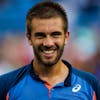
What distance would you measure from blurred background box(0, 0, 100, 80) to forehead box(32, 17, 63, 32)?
3563 mm

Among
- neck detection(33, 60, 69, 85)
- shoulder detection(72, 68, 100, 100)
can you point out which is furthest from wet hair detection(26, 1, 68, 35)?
shoulder detection(72, 68, 100, 100)

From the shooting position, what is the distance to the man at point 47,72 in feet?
9.72

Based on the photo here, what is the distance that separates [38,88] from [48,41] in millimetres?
373

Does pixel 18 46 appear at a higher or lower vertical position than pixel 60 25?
lower

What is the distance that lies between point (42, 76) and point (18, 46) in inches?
148

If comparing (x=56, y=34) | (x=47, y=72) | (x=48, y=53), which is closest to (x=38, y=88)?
(x=47, y=72)

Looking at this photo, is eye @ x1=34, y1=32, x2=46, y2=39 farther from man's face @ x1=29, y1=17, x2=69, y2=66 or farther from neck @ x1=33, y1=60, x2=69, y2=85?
neck @ x1=33, y1=60, x2=69, y2=85

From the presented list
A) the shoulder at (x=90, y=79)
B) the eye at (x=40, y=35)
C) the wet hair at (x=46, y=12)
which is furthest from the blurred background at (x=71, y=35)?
the eye at (x=40, y=35)

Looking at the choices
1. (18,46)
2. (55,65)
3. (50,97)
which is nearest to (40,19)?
(55,65)

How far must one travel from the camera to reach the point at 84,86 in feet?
10.3

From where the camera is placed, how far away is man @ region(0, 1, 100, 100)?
2.96 meters

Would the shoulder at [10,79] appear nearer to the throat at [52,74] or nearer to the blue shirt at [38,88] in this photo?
the blue shirt at [38,88]

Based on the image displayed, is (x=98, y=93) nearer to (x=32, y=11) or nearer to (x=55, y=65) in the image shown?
(x=55, y=65)

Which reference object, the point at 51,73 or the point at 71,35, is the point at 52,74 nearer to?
the point at 51,73
